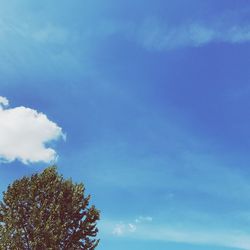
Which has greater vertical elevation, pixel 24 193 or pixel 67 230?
pixel 24 193

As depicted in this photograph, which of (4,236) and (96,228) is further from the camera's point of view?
(96,228)

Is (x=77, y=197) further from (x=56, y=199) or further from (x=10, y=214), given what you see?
(x=10, y=214)

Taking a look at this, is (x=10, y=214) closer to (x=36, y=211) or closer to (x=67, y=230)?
(x=36, y=211)

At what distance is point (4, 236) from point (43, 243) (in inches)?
159

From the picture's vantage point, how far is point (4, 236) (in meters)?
43.8

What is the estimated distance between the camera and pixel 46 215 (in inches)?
1773

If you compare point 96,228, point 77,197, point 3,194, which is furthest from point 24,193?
point 96,228

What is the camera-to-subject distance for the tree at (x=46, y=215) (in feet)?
143

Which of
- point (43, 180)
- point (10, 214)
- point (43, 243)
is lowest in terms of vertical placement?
point (43, 243)

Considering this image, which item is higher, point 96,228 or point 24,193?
point 24,193

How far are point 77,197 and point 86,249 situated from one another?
5.46 m

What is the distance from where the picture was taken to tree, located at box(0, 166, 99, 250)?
4359cm

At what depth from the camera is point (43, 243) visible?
43375mm

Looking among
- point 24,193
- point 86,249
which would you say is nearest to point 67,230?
point 86,249
